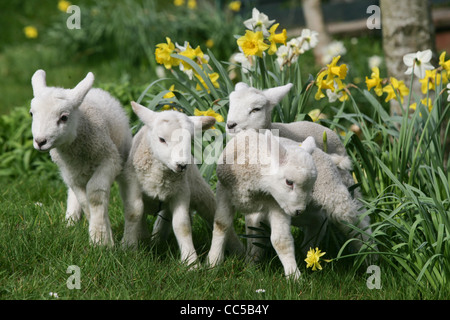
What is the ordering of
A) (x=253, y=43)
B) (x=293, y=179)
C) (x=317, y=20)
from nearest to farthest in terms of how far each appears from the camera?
(x=293, y=179), (x=253, y=43), (x=317, y=20)

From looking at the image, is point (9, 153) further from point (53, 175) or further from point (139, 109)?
point (139, 109)

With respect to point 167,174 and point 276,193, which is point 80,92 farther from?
point 276,193

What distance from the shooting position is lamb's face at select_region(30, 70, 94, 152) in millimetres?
2941

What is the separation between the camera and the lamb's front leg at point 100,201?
325cm

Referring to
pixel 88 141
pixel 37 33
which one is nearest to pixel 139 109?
pixel 88 141

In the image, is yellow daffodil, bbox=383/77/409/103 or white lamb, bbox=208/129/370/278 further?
yellow daffodil, bbox=383/77/409/103

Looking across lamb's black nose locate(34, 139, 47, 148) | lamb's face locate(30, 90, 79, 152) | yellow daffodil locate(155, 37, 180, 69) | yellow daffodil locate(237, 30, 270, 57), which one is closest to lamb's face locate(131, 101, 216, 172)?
lamb's face locate(30, 90, 79, 152)

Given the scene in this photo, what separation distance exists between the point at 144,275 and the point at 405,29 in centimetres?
309

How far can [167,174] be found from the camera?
10.5 feet

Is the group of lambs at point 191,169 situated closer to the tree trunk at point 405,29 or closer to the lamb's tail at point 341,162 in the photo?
the lamb's tail at point 341,162

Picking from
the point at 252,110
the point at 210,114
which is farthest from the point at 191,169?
the point at 252,110

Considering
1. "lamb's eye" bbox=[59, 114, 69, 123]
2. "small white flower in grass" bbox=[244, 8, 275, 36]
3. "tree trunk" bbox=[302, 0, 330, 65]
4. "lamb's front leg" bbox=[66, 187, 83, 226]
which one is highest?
"tree trunk" bbox=[302, 0, 330, 65]

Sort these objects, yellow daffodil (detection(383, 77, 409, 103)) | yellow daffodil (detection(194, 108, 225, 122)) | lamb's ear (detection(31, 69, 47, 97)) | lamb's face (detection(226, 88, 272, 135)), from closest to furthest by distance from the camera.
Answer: lamb's ear (detection(31, 69, 47, 97)) < lamb's face (detection(226, 88, 272, 135)) < yellow daffodil (detection(194, 108, 225, 122)) < yellow daffodil (detection(383, 77, 409, 103))

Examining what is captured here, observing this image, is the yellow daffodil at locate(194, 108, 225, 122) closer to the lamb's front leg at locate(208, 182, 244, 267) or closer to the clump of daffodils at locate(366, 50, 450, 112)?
the lamb's front leg at locate(208, 182, 244, 267)
